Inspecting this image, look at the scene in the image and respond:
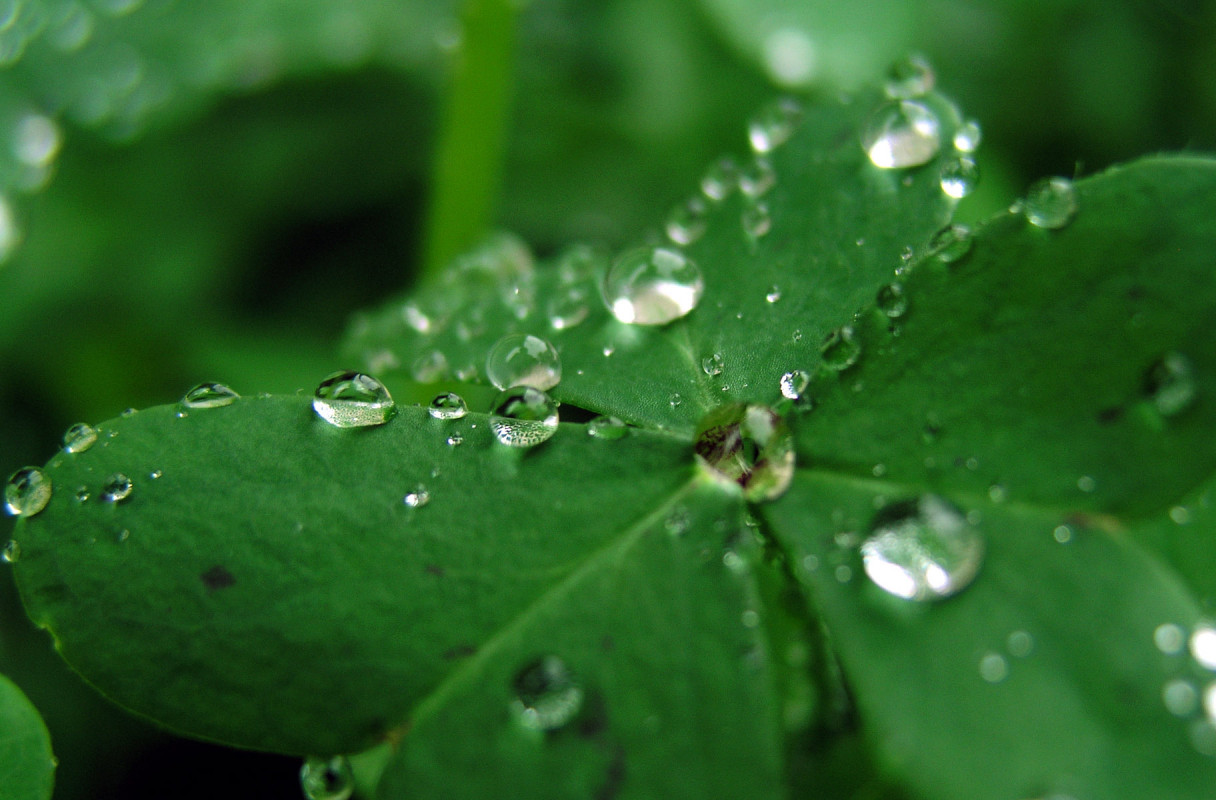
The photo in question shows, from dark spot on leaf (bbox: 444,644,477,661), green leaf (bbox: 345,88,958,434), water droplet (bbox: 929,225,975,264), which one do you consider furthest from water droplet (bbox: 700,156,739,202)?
dark spot on leaf (bbox: 444,644,477,661)

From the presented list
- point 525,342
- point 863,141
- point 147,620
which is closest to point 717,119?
point 863,141

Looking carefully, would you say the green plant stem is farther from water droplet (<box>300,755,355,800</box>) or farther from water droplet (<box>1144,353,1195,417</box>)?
water droplet (<box>1144,353,1195,417</box>)

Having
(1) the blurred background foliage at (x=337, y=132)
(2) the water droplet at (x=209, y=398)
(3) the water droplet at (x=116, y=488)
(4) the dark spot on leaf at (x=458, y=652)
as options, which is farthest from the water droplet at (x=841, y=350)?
(1) the blurred background foliage at (x=337, y=132)

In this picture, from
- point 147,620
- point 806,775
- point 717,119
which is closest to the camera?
point 147,620

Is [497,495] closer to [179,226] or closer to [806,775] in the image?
[806,775]

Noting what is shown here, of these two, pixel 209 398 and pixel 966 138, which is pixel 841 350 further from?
pixel 209 398

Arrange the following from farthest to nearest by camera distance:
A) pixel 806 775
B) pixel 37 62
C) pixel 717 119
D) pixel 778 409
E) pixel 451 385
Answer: pixel 717 119, pixel 37 62, pixel 451 385, pixel 806 775, pixel 778 409

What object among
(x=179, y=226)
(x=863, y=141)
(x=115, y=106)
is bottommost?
(x=179, y=226)
